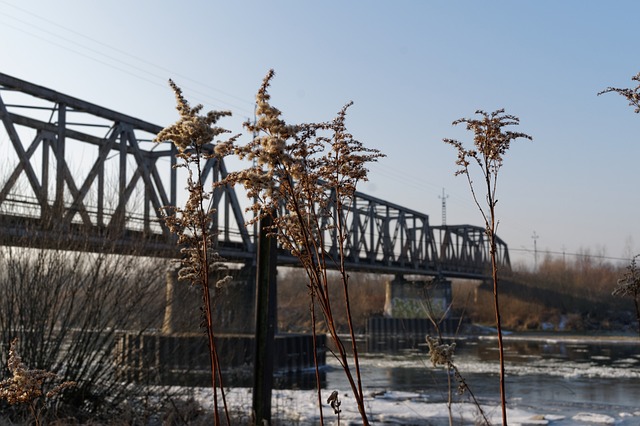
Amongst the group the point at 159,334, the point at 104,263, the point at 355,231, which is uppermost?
the point at 355,231

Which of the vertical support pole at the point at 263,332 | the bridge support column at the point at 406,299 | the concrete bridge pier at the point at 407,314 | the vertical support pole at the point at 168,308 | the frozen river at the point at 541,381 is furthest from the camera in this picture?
the bridge support column at the point at 406,299

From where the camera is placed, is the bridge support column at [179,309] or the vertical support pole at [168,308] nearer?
the vertical support pole at [168,308]

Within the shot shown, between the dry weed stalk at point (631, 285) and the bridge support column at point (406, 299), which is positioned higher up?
the bridge support column at point (406, 299)

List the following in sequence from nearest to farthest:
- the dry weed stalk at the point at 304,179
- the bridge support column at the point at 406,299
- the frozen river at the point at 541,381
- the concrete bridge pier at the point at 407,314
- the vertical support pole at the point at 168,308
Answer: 1. the dry weed stalk at the point at 304,179
2. the vertical support pole at the point at 168,308
3. the frozen river at the point at 541,381
4. the concrete bridge pier at the point at 407,314
5. the bridge support column at the point at 406,299

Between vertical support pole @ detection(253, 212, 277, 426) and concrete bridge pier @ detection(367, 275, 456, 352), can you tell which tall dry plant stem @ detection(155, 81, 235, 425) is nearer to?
vertical support pole @ detection(253, 212, 277, 426)

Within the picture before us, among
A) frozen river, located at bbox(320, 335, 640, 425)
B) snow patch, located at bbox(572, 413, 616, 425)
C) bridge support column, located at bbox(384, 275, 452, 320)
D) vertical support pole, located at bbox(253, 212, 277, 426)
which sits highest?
bridge support column, located at bbox(384, 275, 452, 320)

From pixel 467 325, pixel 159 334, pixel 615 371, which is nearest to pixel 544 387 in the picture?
pixel 615 371

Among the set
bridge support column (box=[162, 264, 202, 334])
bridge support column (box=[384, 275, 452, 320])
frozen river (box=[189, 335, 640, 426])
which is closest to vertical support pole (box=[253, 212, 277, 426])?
frozen river (box=[189, 335, 640, 426])

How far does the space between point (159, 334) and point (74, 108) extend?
22.1 m

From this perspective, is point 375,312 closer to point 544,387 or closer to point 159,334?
point 544,387

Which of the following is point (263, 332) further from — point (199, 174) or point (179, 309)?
point (179, 309)

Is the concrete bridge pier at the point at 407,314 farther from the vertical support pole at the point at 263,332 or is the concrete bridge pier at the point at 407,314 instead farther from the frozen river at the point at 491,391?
the vertical support pole at the point at 263,332

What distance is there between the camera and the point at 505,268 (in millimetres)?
103312

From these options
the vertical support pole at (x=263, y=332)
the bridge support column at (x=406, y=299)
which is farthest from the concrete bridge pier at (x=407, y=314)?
the vertical support pole at (x=263, y=332)
